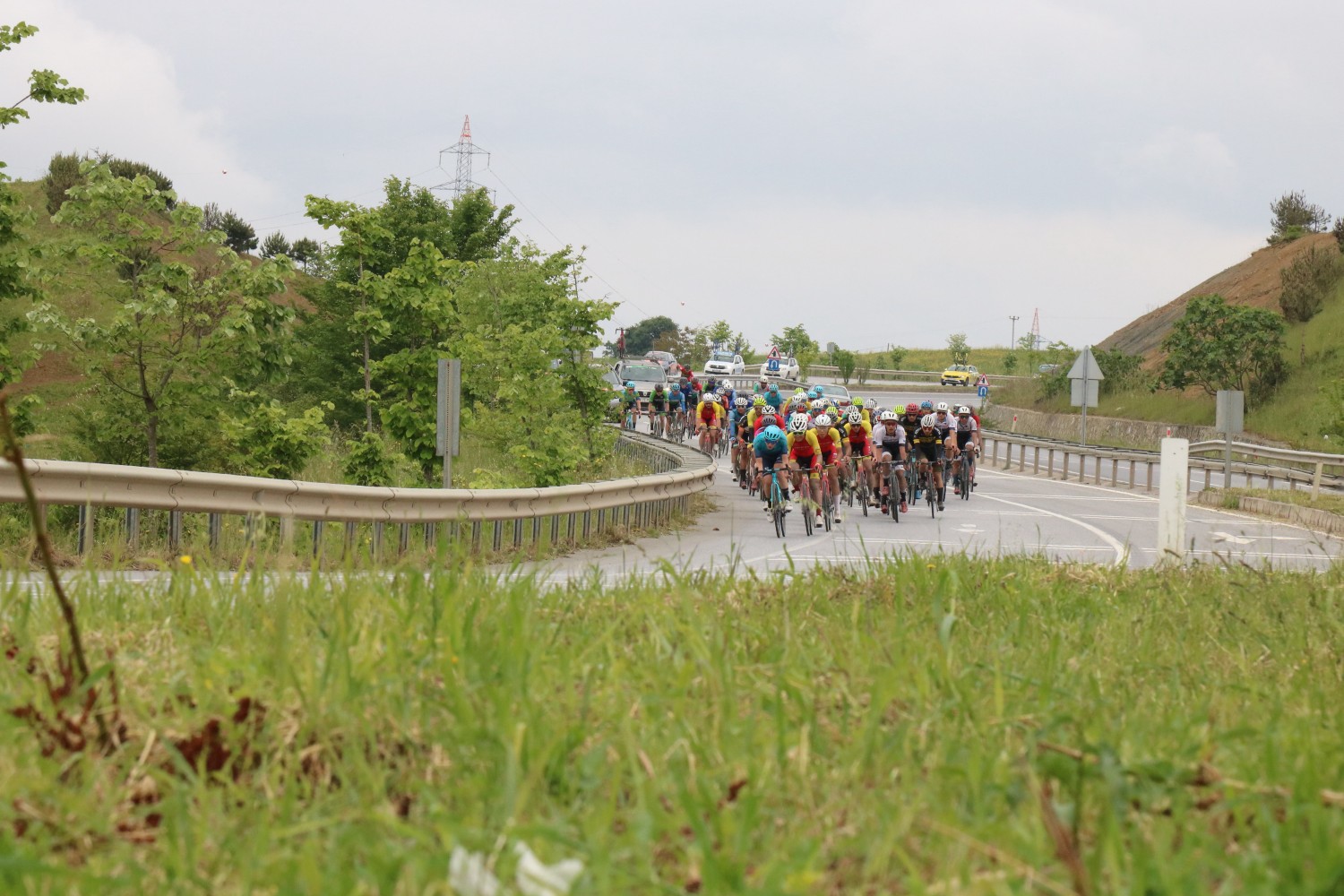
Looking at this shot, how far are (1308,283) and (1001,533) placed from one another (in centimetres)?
6199

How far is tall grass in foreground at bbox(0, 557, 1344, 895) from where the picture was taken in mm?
2828

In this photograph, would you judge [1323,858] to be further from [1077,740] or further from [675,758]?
[675,758]

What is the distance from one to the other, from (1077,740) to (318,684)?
1770mm

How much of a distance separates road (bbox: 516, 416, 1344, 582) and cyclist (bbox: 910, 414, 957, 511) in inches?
33.3

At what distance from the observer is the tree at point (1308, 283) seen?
70812mm

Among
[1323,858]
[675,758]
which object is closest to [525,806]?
[675,758]

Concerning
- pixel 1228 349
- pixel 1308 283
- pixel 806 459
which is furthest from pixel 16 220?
pixel 1308 283

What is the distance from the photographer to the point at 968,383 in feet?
397

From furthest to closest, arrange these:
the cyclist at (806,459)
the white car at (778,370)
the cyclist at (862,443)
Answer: the white car at (778,370), the cyclist at (862,443), the cyclist at (806,459)

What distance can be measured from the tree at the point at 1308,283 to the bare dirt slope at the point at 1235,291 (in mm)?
3054

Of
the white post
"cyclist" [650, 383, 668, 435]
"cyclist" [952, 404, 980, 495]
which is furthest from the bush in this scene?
the white post

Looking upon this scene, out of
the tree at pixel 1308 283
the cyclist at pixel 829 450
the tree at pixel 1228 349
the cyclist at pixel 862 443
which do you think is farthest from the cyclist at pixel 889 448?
the tree at pixel 1308 283

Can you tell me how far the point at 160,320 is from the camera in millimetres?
22078

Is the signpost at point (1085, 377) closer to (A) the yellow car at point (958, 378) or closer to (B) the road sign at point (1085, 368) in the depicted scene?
(B) the road sign at point (1085, 368)
